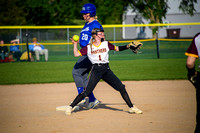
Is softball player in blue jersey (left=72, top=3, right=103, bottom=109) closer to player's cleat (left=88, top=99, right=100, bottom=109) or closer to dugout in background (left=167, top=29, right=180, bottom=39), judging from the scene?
player's cleat (left=88, top=99, right=100, bottom=109)

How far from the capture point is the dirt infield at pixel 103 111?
5230mm

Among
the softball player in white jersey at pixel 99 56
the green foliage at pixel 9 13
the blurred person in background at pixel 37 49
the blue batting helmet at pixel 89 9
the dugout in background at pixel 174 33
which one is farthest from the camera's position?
the green foliage at pixel 9 13

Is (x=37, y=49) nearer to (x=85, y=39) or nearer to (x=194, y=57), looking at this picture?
(x=85, y=39)

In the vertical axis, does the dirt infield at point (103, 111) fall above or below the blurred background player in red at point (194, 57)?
below

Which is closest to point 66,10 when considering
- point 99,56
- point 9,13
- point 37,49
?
point 9,13

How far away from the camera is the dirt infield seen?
5.23m

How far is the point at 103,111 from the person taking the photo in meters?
6.61

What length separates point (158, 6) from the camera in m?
29.2

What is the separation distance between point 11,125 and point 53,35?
701 inches

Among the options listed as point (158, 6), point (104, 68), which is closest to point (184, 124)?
point (104, 68)

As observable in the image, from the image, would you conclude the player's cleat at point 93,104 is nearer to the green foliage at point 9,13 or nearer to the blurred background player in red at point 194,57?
the blurred background player in red at point 194,57

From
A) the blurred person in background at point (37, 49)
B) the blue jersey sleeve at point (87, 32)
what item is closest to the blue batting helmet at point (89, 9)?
the blue jersey sleeve at point (87, 32)

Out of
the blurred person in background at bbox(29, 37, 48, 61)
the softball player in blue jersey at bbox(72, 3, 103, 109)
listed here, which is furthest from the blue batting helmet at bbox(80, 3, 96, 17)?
the blurred person in background at bbox(29, 37, 48, 61)

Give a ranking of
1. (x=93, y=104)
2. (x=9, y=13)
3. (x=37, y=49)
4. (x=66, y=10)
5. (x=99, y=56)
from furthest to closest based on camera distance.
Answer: (x=66, y=10) < (x=9, y=13) < (x=37, y=49) < (x=93, y=104) < (x=99, y=56)
